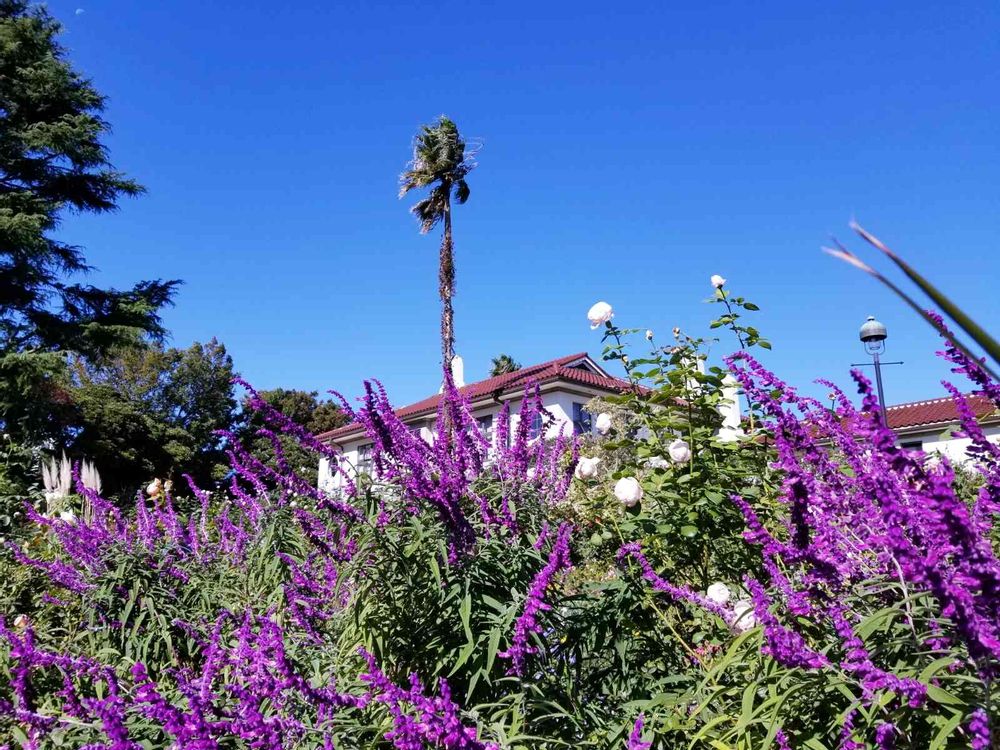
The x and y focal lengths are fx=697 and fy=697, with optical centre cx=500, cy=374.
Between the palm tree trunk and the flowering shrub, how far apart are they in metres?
19.7

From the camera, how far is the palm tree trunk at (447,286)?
23.8 metres

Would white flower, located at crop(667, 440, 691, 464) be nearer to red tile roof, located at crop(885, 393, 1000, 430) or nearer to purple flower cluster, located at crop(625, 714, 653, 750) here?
purple flower cluster, located at crop(625, 714, 653, 750)

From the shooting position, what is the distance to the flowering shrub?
57.6 inches

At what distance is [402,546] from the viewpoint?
245cm

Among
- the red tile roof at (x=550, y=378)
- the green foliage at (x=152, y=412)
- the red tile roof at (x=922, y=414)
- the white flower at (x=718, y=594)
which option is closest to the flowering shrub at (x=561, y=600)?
the white flower at (x=718, y=594)

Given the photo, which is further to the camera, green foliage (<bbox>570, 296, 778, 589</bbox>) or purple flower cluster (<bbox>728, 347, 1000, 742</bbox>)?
green foliage (<bbox>570, 296, 778, 589</bbox>)

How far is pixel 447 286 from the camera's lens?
24.3 meters

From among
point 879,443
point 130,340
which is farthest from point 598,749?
point 130,340

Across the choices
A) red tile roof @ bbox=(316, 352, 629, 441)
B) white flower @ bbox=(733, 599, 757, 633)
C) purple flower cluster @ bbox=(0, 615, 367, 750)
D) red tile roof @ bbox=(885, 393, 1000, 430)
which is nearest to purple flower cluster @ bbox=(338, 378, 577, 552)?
purple flower cluster @ bbox=(0, 615, 367, 750)

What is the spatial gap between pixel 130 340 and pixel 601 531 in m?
25.7

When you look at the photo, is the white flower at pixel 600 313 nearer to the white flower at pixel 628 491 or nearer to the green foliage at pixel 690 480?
the green foliage at pixel 690 480

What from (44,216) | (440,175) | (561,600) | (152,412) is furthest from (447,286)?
(561,600)

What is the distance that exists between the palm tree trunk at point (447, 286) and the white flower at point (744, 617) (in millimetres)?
21157

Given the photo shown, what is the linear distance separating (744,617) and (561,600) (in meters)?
0.70
